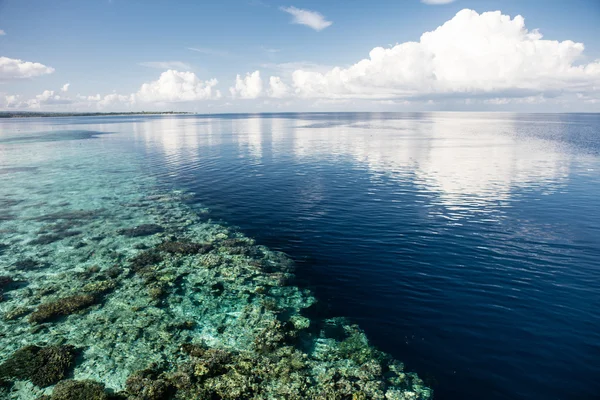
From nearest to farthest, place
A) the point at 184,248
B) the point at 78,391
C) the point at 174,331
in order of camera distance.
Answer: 1. the point at 78,391
2. the point at 174,331
3. the point at 184,248

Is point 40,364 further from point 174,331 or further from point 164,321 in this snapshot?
point 174,331

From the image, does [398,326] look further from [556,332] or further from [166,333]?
[166,333]

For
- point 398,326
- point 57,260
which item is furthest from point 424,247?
point 57,260

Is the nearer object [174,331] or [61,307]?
[174,331]

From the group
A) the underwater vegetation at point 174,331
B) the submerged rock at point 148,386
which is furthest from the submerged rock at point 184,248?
the submerged rock at point 148,386

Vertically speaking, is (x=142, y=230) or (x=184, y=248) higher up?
(x=142, y=230)

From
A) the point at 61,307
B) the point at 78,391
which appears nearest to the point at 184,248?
the point at 61,307

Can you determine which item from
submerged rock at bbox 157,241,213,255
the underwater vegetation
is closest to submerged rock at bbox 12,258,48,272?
the underwater vegetation
